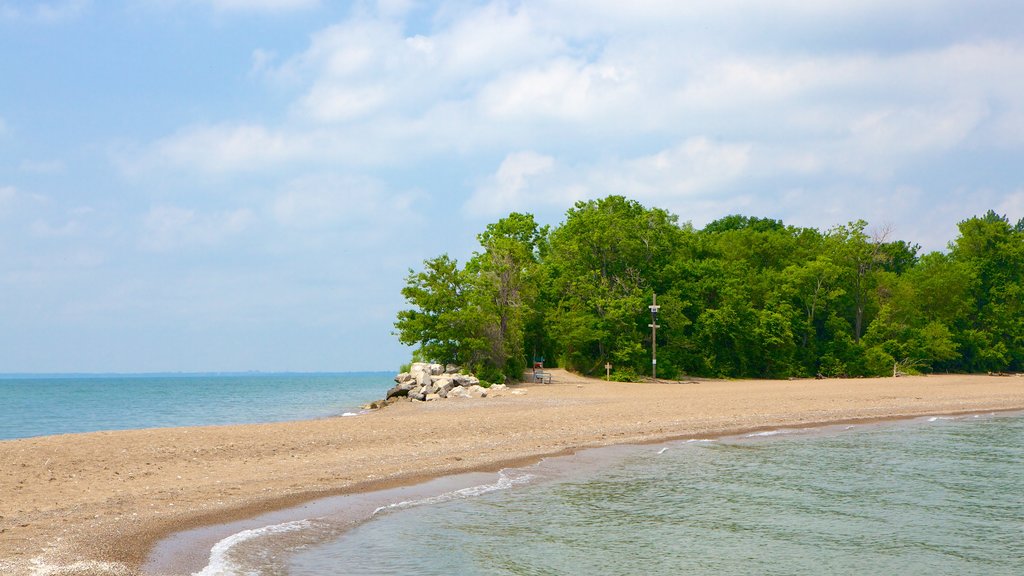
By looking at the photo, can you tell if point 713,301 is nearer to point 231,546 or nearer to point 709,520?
point 709,520

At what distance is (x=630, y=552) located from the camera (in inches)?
505

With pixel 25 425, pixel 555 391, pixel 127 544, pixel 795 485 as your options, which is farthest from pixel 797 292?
pixel 127 544

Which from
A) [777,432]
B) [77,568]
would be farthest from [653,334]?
[77,568]

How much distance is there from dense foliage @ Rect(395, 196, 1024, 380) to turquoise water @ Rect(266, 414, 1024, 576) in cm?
2926

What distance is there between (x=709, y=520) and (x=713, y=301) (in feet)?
166

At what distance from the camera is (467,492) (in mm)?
17141

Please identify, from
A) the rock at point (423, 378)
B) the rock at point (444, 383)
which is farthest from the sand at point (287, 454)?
the rock at point (423, 378)

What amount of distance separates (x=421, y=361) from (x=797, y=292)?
32342 mm

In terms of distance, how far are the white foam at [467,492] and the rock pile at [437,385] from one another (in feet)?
78.1

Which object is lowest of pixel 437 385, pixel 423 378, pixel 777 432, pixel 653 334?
pixel 777 432

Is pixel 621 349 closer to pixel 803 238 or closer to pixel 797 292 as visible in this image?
pixel 797 292

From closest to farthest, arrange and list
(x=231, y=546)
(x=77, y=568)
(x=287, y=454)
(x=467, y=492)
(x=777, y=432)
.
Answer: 1. (x=77, y=568)
2. (x=231, y=546)
3. (x=467, y=492)
4. (x=287, y=454)
5. (x=777, y=432)

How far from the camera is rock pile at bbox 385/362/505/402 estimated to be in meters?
43.6

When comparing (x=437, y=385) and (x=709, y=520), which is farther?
(x=437, y=385)
